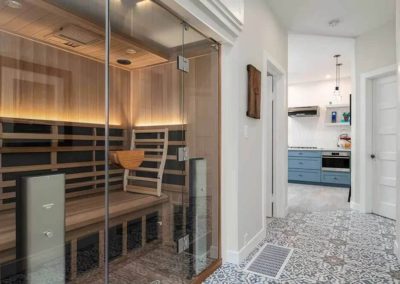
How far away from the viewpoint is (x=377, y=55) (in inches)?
156

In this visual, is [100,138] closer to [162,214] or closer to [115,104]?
[115,104]

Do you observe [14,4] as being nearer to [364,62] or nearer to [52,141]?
[52,141]

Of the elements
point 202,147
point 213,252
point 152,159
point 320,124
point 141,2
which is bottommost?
point 213,252

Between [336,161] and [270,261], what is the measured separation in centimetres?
471

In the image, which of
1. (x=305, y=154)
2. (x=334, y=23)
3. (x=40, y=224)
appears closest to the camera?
(x=40, y=224)

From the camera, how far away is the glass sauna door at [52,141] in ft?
5.66

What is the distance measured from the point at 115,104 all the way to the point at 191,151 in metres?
0.75

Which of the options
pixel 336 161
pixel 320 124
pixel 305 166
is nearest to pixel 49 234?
pixel 305 166

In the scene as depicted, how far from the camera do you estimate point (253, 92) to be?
8.75 ft

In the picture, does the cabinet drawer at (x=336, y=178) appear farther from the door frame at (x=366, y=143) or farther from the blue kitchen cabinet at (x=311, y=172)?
the door frame at (x=366, y=143)

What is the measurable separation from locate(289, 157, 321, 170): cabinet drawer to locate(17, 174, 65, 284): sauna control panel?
605 cm

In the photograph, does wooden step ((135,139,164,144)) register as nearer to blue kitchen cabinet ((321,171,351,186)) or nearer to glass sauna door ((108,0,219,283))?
glass sauna door ((108,0,219,283))

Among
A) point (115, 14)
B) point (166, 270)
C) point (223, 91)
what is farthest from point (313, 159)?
point (115, 14)

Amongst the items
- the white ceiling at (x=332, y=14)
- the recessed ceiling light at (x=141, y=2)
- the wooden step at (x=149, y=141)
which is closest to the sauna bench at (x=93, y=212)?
the wooden step at (x=149, y=141)
